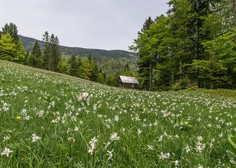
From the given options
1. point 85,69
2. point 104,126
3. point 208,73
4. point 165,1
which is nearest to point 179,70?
point 208,73

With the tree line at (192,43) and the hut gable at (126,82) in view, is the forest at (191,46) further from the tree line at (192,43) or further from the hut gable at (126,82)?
the hut gable at (126,82)

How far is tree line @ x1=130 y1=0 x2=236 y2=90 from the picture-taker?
1204 inches

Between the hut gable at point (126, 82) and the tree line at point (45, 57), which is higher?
the tree line at point (45, 57)

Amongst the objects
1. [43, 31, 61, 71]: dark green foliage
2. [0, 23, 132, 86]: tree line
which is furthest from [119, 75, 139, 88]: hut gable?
[43, 31, 61, 71]: dark green foliage

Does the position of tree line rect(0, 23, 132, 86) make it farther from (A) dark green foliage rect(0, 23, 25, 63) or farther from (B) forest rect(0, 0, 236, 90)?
(B) forest rect(0, 0, 236, 90)

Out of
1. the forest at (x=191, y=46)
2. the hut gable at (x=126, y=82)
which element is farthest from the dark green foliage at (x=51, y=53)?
the forest at (x=191, y=46)

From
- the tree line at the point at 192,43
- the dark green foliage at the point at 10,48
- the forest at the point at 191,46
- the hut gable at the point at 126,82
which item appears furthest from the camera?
the hut gable at the point at 126,82

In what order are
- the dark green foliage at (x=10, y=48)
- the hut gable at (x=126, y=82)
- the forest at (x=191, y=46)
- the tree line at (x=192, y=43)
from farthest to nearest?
the hut gable at (x=126, y=82) → the dark green foliage at (x=10, y=48) → the tree line at (x=192, y=43) → the forest at (x=191, y=46)

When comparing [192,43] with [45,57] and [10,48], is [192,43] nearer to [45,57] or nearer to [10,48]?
[10,48]

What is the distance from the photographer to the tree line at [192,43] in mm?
30594

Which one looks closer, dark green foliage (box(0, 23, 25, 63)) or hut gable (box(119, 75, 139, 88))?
dark green foliage (box(0, 23, 25, 63))

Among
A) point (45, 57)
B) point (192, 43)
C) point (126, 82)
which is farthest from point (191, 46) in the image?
point (45, 57)

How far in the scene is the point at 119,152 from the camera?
2.49m

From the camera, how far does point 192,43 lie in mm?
36219
